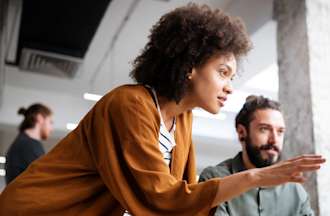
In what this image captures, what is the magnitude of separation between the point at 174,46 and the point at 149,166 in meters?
0.36

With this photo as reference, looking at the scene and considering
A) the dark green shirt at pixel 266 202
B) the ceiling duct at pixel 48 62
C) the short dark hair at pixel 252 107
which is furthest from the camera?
the ceiling duct at pixel 48 62

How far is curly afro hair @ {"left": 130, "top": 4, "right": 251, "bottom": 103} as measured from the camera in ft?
4.31

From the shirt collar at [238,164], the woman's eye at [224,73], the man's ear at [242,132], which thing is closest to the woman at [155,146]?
the woman's eye at [224,73]

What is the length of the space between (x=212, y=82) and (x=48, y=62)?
326cm

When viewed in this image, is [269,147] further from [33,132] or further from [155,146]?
[33,132]

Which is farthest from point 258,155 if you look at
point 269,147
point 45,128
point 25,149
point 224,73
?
point 45,128

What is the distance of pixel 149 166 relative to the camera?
115cm

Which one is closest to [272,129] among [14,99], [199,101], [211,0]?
[199,101]

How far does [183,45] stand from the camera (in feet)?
4.31

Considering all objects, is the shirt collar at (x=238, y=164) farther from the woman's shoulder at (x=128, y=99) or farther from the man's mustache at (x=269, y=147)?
the woman's shoulder at (x=128, y=99)

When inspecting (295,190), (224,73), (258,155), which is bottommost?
(295,190)

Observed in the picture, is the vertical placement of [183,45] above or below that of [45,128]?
above

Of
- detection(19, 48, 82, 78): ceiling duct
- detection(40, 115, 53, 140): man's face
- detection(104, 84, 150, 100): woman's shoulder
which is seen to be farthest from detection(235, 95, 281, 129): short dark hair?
detection(19, 48, 82, 78): ceiling duct

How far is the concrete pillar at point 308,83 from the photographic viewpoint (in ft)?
8.67
